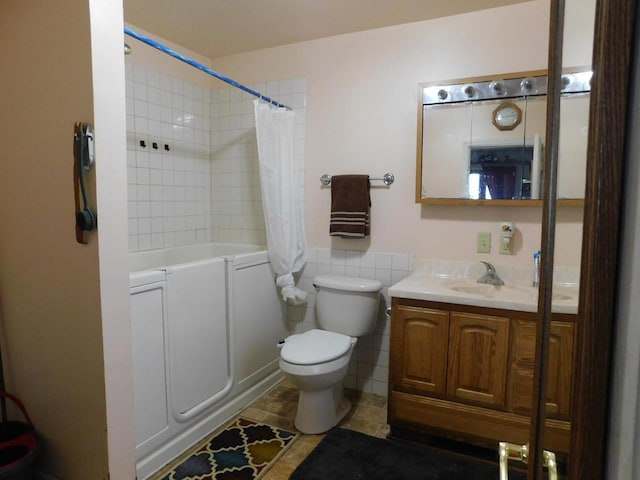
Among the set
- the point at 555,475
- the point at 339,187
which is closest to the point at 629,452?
the point at 555,475

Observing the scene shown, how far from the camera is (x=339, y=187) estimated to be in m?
2.46

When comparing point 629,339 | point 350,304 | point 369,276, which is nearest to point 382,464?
point 350,304

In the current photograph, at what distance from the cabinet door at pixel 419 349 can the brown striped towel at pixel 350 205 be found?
655 millimetres

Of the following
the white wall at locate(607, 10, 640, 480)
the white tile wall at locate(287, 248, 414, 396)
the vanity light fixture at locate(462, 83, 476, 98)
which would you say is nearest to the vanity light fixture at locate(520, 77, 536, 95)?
the vanity light fixture at locate(462, 83, 476, 98)

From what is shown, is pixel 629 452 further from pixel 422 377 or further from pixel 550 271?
pixel 422 377

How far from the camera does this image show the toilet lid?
198cm

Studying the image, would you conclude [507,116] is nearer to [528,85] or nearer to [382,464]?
[528,85]

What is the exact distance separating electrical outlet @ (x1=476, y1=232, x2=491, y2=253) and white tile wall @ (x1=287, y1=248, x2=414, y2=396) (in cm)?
40

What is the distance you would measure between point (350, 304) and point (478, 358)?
78cm

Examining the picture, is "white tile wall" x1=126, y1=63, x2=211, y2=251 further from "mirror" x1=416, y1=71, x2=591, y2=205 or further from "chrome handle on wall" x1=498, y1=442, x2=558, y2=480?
"chrome handle on wall" x1=498, y1=442, x2=558, y2=480

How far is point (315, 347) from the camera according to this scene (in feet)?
6.88

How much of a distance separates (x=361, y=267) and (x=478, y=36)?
1.53 m

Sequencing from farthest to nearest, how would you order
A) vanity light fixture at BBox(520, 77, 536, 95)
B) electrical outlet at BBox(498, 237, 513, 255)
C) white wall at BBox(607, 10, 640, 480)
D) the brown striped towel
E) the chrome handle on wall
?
1. the brown striped towel
2. electrical outlet at BBox(498, 237, 513, 255)
3. vanity light fixture at BBox(520, 77, 536, 95)
4. the chrome handle on wall
5. white wall at BBox(607, 10, 640, 480)

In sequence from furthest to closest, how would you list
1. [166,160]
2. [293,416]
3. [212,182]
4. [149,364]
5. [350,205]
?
[212,182] → [166,160] → [350,205] → [293,416] → [149,364]
